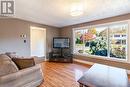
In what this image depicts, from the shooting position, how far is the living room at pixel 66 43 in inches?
93.4

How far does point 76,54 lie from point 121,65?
250 centimetres

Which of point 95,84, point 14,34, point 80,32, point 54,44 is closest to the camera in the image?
point 95,84

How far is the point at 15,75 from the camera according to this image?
234 cm

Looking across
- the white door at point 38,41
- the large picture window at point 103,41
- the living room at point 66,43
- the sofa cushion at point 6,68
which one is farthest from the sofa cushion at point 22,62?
the white door at point 38,41

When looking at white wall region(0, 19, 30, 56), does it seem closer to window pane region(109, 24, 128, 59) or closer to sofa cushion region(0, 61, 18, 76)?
sofa cushion region(0, 61, 18, 76)

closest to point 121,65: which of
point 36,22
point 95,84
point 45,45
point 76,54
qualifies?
point 76,54

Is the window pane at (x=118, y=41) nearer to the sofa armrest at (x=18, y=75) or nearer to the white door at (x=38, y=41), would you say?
the sofa armrest at (x=18, y=75)

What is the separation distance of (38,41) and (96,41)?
3.53 metres

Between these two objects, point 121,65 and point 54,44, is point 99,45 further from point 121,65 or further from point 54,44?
point 54,44

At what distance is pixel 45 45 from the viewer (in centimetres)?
673

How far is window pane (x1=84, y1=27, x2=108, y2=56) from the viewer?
4840 millimetres

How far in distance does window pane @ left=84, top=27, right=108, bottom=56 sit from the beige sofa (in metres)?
3.08

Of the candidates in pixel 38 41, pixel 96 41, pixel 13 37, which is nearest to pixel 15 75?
pixel 13 37

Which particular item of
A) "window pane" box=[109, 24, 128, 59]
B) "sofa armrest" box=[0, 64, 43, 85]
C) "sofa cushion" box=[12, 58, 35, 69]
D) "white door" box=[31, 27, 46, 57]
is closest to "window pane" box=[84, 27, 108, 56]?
"window pane" box=[109, 24, 128, 59]
